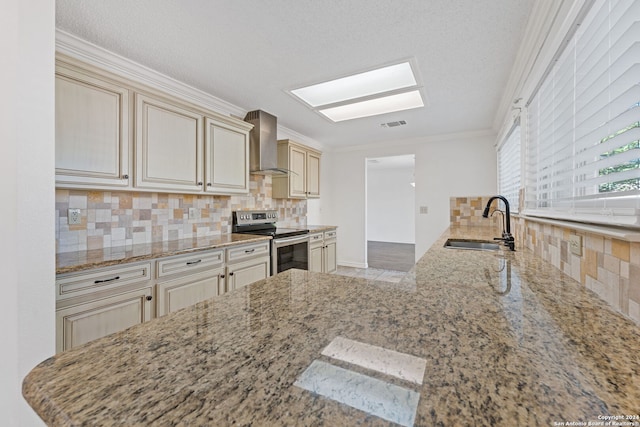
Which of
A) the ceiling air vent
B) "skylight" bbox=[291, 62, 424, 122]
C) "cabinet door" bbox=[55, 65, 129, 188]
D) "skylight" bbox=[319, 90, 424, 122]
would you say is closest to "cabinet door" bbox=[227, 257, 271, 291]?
"cabinet door" bbox=[55, 65, 129, 188]

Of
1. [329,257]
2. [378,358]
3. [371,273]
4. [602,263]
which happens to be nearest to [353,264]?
[371,273]

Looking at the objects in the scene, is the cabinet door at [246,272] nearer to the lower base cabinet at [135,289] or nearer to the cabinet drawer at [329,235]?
the lower base cabinet at [135,289]

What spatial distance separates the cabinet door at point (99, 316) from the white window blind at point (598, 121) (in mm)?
2304

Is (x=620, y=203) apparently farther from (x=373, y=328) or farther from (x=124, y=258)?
(x=124, y=258)

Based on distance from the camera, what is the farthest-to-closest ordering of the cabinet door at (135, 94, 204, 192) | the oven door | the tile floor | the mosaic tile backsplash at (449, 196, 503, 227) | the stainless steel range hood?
the tile floor → the mosaic tile backsplash at (449, 196, 503, 227) → the stainless steel range hood → the oven door → the cabinet door at (135, 94, 204, 192)

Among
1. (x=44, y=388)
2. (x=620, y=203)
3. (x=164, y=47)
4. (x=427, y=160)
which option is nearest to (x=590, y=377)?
(x=620, y=203)

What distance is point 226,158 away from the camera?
109 inches

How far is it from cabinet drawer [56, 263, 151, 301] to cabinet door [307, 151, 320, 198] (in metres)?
2.72

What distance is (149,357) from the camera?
0.51m

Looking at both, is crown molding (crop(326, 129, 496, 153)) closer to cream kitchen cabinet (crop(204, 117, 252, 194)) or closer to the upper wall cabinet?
cream kitchen cabinet (crop(204, 117, 252, 194))

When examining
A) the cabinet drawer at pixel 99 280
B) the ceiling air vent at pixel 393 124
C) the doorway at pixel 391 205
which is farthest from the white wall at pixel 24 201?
the doorway at pixel 391 205

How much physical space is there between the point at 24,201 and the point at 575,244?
2295 mm

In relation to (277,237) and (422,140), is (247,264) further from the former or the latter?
(422,140)

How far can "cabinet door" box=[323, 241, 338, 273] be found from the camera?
13.3 ft
